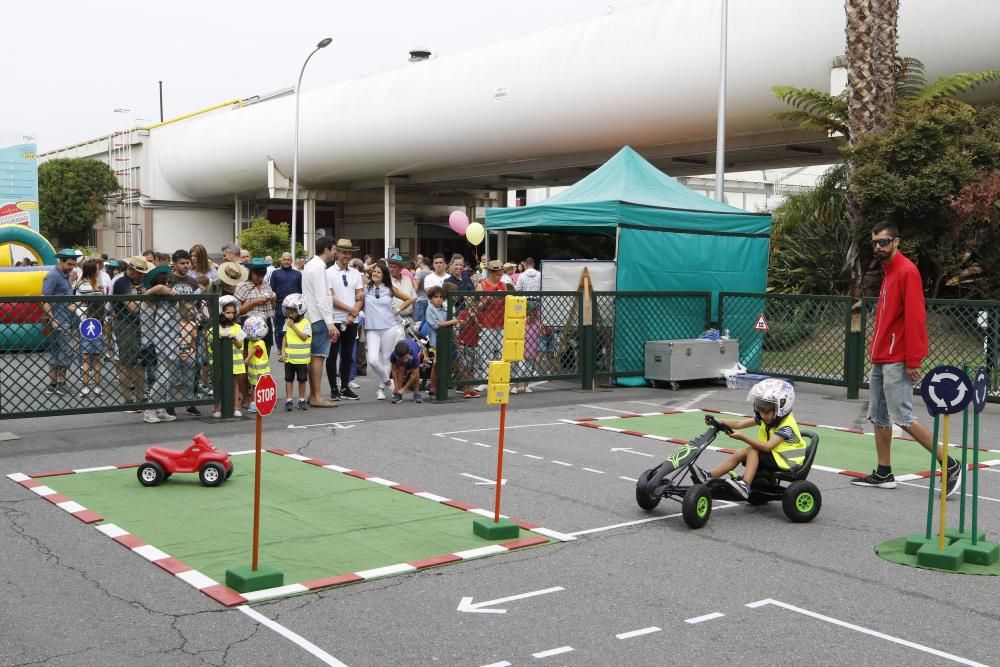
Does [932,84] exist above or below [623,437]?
above

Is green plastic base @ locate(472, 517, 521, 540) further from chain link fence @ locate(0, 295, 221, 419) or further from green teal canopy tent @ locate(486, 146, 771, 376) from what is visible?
green teal canopy tent @ locate(486, 146, 771, 376)

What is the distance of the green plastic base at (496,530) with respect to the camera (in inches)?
264

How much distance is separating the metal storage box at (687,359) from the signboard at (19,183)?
1289 inches

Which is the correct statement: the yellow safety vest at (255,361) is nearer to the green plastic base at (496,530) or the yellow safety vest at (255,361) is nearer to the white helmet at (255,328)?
the white helmet at (255,328)

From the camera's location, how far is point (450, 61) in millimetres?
37469

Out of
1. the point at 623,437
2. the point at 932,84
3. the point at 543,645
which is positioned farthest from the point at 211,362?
the point at 932,84

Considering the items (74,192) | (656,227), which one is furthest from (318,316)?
(74,192)

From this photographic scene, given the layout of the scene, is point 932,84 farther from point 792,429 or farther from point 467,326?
point 792,429

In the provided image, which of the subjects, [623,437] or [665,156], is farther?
[665,156]

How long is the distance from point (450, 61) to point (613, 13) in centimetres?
A: 847

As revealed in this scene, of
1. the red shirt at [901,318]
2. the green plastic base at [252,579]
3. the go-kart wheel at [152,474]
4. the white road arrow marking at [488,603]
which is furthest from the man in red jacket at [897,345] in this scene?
the go-kart wheel at [152,474]

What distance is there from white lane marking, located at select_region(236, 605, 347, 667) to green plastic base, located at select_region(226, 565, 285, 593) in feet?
0.66

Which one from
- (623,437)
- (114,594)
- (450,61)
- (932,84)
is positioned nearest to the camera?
(114,594)

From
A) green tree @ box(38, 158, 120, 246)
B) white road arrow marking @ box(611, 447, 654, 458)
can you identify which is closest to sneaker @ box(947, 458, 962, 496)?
white road arrow marking @ box(611, 447, 654, 458)
